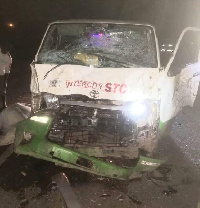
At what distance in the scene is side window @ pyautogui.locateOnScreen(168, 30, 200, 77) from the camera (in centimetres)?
479

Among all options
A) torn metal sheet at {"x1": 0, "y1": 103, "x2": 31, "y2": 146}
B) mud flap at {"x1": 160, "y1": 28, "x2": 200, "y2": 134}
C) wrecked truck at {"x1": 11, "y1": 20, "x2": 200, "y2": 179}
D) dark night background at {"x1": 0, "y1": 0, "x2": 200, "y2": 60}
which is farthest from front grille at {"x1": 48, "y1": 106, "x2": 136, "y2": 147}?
dark night background at {"x1": 0, "y1": 0, "x2": 200, "y2": 60}

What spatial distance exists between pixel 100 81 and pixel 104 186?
1428mm

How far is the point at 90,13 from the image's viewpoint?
21.1 meters

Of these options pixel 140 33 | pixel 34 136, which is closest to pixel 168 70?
pixel 140 33

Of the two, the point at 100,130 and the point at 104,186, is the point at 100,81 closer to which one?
the point at 100,130

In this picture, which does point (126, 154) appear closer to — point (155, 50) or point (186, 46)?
point (155, 50)

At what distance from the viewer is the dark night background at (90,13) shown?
1970 cm

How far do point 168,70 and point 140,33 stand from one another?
2.43ft

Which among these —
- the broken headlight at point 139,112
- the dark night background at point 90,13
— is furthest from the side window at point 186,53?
the dark night background at point 90,13

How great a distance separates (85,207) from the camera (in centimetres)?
361

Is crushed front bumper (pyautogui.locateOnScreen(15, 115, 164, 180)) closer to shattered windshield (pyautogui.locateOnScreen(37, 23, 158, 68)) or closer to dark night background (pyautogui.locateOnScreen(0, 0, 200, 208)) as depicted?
dark night background (pyautogui.locateOnScreen(0, 0, 200, 208))

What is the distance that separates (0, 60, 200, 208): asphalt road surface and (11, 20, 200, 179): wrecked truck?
303mm

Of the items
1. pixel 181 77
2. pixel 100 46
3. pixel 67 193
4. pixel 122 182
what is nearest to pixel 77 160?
pixel 67 193

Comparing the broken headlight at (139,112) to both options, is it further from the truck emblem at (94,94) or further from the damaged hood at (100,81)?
the truck emblem at (94,94)
